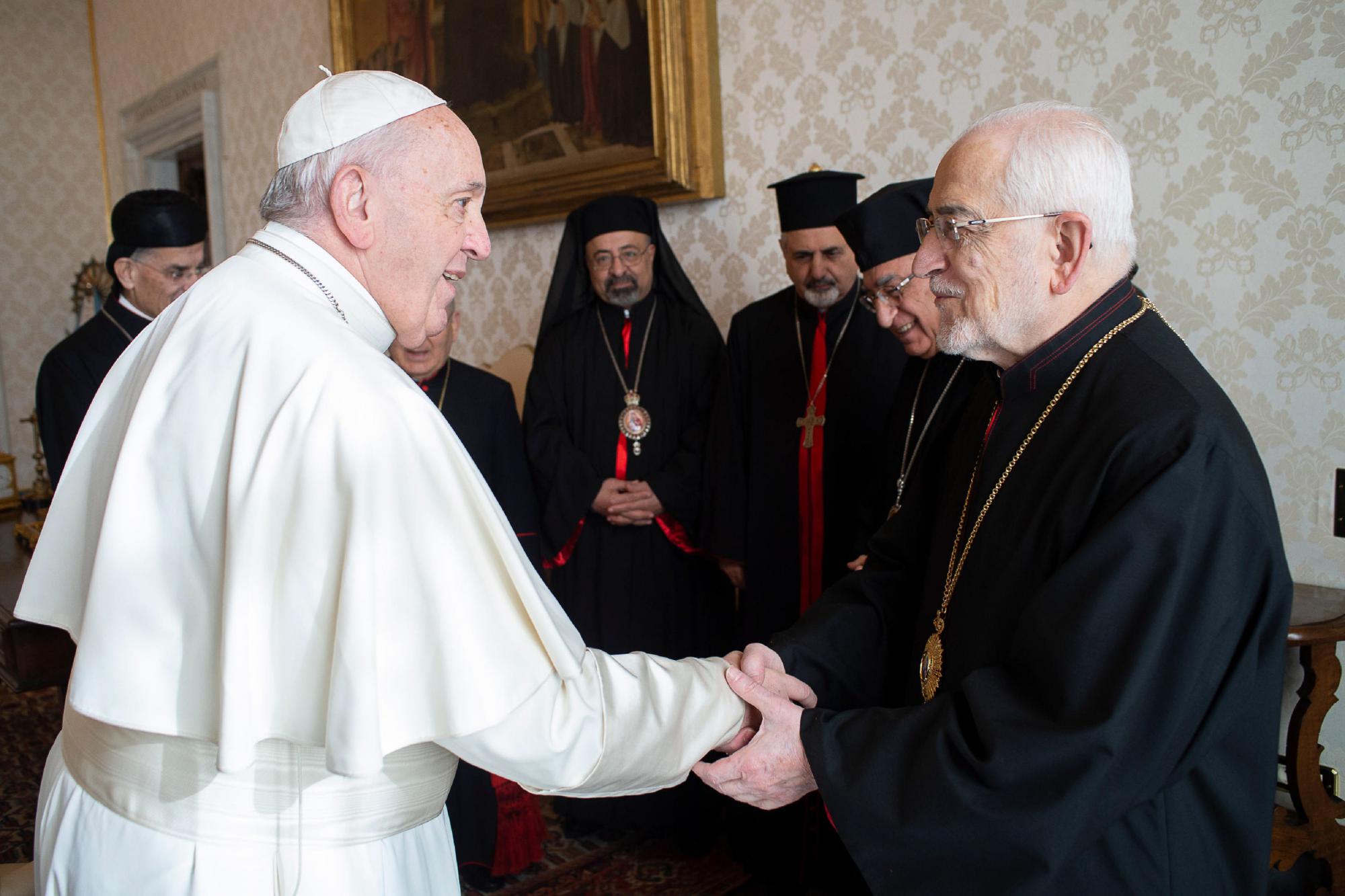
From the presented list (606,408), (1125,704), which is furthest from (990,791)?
(606,408)

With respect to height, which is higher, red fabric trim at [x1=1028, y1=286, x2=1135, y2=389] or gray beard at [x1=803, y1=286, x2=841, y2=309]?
gray beard at [x1=803, y1=286, x2=841, y2=309]

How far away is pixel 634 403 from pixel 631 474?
0.28 metres

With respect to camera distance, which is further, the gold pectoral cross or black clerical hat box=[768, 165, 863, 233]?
the gold pectoral cross

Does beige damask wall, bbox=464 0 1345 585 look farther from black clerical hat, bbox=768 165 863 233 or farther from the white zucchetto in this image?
the white zucchetto

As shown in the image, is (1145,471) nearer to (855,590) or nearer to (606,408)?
(855,590)

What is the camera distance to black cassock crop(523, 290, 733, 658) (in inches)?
149

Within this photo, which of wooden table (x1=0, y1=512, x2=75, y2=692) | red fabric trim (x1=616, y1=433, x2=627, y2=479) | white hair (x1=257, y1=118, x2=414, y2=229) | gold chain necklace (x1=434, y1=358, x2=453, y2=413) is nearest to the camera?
white hair (x1=257, y1=118, x2=414, y2=229)

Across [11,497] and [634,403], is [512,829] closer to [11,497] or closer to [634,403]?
[634,403]

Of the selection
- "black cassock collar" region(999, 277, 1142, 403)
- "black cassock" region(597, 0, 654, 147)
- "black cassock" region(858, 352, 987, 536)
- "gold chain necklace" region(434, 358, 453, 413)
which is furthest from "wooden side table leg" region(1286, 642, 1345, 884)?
"black cassock" region(597, 0, 654, 147)

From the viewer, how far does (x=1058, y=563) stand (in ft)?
4.98

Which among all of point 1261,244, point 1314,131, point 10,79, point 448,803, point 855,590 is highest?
point 10,79

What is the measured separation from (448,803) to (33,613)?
6.77ft

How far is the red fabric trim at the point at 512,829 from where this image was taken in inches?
135

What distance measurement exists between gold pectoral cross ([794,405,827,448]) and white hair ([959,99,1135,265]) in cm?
185
